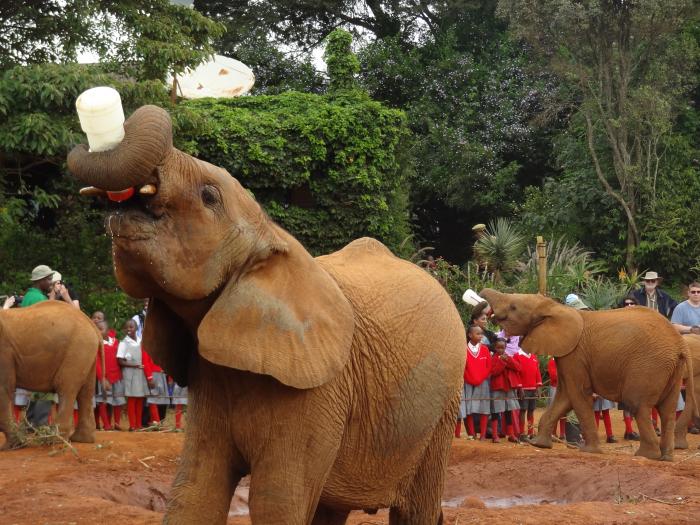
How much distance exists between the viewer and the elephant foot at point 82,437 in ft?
38.4

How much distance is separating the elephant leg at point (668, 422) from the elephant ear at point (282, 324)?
28.2ft

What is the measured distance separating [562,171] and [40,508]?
77.2 ft

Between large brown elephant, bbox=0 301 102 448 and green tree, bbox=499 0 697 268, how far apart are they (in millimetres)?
15669

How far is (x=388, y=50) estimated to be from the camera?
1201 inches

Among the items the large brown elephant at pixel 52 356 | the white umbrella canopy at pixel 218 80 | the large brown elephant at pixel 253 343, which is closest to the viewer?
the large brown elephant at pixel 253 343

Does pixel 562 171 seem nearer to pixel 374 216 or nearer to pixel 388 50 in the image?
pixel 388 50

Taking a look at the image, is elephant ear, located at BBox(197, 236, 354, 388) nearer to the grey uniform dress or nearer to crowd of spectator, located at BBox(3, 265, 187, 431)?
crowd of spectator, located at BBox(3, 265, 187, 431)

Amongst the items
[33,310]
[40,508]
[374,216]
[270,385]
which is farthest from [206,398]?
[374,216]

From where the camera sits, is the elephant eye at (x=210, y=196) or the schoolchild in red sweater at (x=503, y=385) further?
the schoolchild in red sweater at (x=503, y=385)

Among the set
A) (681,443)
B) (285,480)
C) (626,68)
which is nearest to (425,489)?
(285,480)

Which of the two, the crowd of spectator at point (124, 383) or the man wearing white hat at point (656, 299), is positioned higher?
the man wearing white hat at point (656, 299)

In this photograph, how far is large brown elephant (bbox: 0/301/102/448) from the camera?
460 inches

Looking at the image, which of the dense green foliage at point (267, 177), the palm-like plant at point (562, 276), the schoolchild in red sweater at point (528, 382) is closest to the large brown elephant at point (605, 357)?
the schoolchild in red sweater at point (528, 382)

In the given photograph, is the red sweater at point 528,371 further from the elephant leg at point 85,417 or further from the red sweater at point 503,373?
the elephant leg at point 85,417
